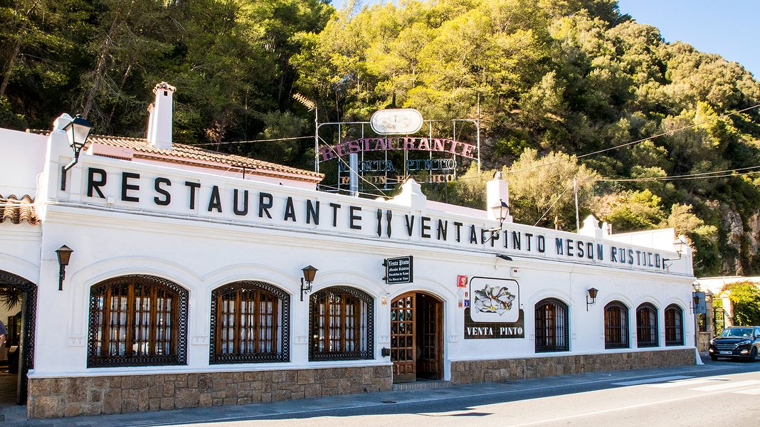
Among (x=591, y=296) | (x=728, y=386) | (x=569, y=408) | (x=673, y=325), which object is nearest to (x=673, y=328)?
(x=673, y=325)

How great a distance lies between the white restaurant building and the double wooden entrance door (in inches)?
1.8

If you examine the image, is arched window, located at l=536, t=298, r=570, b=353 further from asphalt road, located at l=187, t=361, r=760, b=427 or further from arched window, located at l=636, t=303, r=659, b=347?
arched window, located at l=636, t=303, r=659, b=347

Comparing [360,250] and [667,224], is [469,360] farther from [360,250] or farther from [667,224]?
[667,224]

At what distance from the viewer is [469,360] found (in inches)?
709

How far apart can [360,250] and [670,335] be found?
15711 millimetres

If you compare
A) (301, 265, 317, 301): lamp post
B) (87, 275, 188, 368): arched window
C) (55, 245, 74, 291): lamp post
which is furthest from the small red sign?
(55, 245, 74, 291): lamp post

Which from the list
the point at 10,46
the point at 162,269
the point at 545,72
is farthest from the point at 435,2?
the point at 162,269

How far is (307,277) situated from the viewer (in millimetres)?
14625

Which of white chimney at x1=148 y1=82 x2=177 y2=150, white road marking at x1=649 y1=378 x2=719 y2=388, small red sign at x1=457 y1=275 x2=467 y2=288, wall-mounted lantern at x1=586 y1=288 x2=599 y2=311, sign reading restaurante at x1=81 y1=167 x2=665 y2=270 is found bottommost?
white road marking at x1=649 y1=378 x2=719 y2=388

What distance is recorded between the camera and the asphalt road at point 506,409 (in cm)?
1113

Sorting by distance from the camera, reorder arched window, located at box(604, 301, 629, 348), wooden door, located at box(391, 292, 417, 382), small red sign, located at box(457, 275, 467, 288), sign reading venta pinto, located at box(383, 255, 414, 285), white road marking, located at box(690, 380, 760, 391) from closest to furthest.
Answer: sign reading venta pinto, located at box(383, 255, 414, 285), white road marking, located at box(690, 380, 760, 391), wooden door, located at box(391, 292, 417, 382), small red sign, located at box(457, 275, 467, 288), arched window, located at box(604, 301, 629, 348)

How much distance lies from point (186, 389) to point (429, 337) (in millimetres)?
7322

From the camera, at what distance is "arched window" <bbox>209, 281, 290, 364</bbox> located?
1370 centimetres

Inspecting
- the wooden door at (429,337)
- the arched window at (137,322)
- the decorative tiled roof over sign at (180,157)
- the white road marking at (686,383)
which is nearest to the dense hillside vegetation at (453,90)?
the decorative tiled roof over sign at (180,157)
